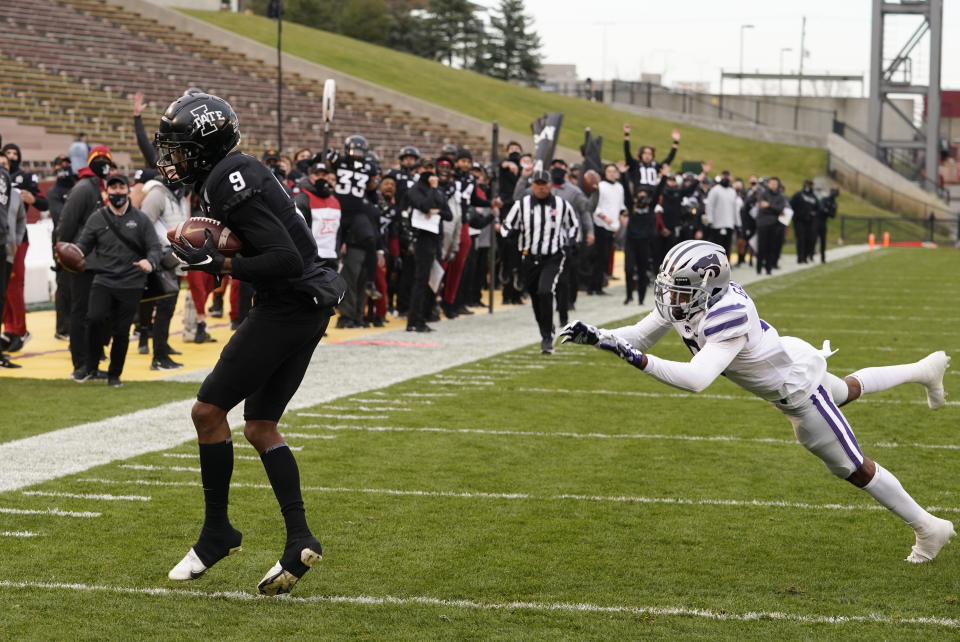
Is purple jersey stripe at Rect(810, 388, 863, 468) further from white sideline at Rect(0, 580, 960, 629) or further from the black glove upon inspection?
the black glove

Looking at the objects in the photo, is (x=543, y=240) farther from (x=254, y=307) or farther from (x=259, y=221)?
(x=259, y=221)

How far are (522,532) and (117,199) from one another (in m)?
5.66

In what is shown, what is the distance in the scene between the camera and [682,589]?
502cm

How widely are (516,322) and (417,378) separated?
16.9ft

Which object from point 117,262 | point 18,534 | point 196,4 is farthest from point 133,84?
point 18,534

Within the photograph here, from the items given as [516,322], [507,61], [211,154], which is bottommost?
[516,322]

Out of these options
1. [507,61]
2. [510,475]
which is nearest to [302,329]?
[510,475]

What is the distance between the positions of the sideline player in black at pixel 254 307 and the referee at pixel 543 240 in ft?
25.0

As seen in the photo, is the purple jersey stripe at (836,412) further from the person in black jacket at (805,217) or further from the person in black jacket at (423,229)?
the person in black jacket at (805,217)

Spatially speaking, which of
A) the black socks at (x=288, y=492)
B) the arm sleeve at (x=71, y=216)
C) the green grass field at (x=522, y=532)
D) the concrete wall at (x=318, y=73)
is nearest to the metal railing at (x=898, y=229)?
the concrete wall at (x=318, y=73)

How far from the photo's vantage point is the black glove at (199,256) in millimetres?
4809

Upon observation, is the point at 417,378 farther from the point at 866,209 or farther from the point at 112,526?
the point at 866,209

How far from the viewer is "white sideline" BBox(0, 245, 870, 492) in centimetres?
754

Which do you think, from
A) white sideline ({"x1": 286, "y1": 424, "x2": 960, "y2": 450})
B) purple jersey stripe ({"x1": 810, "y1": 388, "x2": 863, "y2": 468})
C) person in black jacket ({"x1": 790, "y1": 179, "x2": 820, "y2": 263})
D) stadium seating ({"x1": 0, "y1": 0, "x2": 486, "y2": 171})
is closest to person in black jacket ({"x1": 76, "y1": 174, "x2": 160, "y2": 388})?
white sideline ({"x1": 286, "y1": 424, "x2": 960, "y2": 450})
